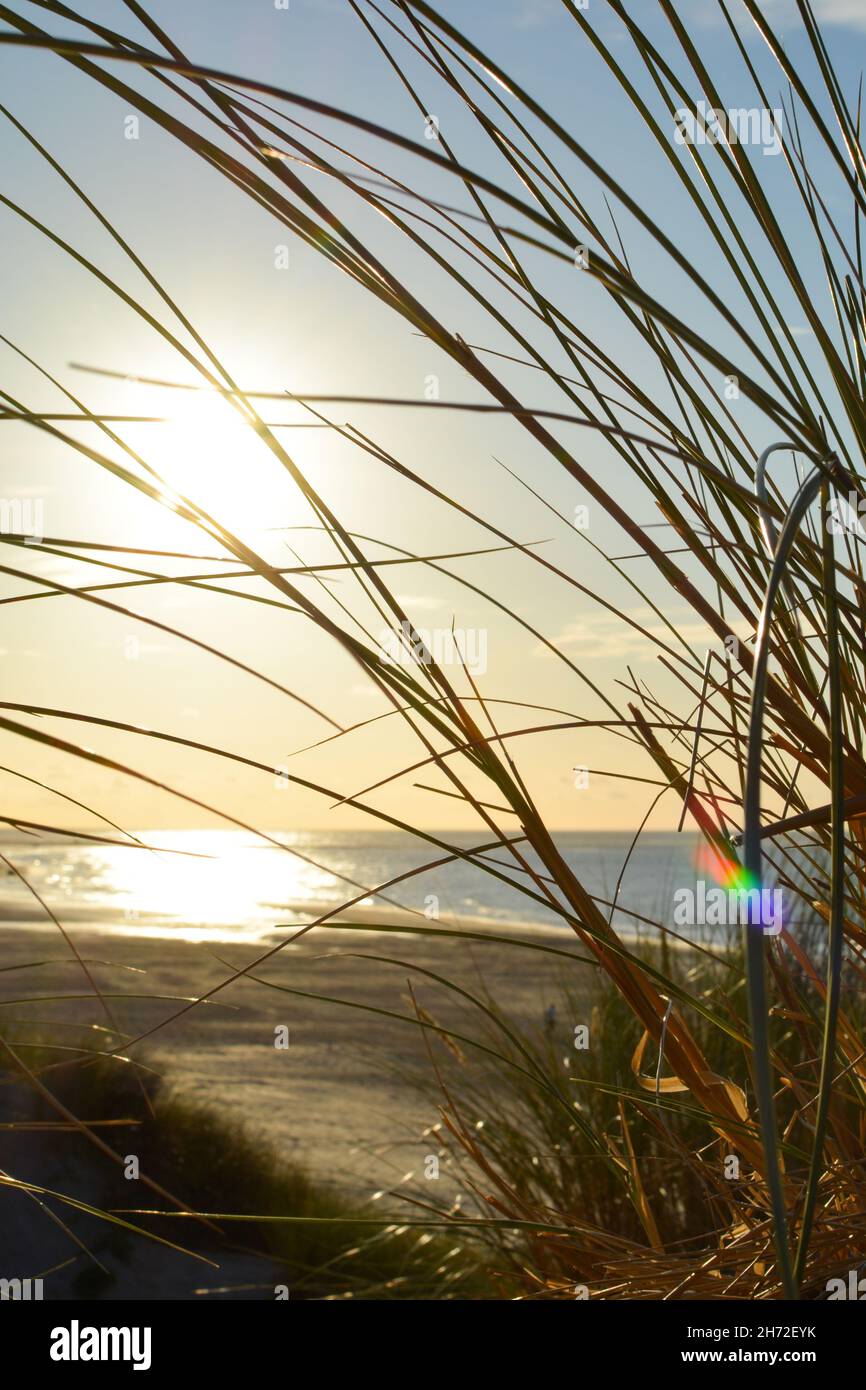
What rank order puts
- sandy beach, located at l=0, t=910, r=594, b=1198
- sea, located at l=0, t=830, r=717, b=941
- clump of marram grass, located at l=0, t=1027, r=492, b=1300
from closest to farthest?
clump of marram grass, located at l=0, t=1027, r=492, b=1300 → sandy beach, located at l=0, t=910, r=594, b=1198 → sea, located at l=0, t=830, r=717, b=941

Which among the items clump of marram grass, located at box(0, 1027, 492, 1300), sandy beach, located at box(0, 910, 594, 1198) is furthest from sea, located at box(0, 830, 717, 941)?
clump of marram grass, located at box(0, 1027, 492, 1300)

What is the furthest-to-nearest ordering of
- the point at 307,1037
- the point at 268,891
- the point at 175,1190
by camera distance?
1. the point at 268,891
2. the point at 307,1037
3. the point at 175,1190

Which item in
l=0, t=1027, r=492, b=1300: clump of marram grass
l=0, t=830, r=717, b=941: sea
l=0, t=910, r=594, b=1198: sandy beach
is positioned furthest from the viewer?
l=0, t=830, r=717, b=941: sea

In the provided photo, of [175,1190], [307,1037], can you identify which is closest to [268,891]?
[307,1037]

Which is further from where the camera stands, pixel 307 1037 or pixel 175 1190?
pixel 307 1037

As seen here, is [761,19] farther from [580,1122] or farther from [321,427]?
[580,1122]

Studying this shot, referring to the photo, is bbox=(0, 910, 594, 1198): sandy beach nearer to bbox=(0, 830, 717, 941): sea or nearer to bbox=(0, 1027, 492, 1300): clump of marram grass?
bbox=(0, 1027, 492, 1300): clump of marram grass

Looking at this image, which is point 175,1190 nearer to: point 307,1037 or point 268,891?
point 307,1037

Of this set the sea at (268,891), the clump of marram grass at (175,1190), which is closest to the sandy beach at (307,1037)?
the clump of marram grass at (175,1190)

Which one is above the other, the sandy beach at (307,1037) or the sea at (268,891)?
the sea at (268,891)

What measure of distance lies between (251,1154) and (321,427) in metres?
5.46

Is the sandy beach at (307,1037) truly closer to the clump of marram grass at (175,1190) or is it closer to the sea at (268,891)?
the clump of marram grass at (175,1190)
